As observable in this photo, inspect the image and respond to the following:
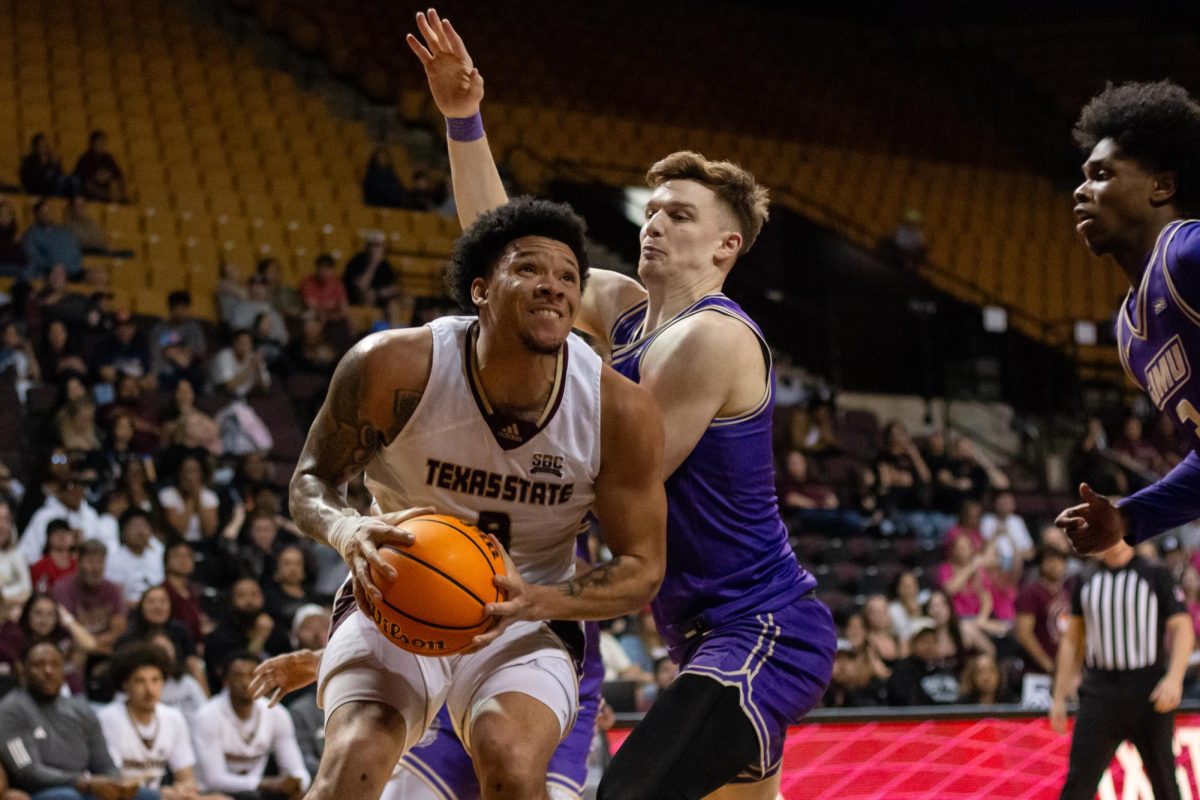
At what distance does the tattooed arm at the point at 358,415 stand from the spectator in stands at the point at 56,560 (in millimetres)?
5921

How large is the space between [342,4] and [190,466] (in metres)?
9.77

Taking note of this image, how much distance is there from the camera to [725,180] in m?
4.81

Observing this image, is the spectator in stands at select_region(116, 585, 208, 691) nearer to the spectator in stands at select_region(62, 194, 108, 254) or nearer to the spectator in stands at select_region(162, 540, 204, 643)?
the spectator in stands at select_region(162, 540, 204, 643)

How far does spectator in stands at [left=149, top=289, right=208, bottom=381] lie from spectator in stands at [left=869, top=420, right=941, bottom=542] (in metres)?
5.69

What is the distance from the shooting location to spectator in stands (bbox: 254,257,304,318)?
1267 centimetres

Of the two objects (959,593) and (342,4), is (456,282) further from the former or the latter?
(342,4)

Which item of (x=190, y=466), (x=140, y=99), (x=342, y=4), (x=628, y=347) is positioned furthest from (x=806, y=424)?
(x=628, y=347)

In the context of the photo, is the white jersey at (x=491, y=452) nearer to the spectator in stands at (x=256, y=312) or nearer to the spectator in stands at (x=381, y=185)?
the spectator in stands at (x=256, y=312)

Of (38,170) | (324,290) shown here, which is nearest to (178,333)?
(324,290)

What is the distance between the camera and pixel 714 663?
4.25 meters

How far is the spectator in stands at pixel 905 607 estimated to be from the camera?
11828 mm

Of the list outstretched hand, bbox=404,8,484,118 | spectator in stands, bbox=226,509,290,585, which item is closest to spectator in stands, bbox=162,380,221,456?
spectator in stands, bbox=226,509,290,585

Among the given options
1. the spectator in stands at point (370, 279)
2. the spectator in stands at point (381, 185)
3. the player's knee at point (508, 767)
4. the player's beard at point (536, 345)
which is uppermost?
the spectator in stands at point (381, 185)

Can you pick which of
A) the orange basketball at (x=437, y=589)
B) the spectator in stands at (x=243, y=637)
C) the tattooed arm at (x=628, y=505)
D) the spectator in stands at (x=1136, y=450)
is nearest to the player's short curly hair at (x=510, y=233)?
the tattooed arm at (x=628, y=505)
